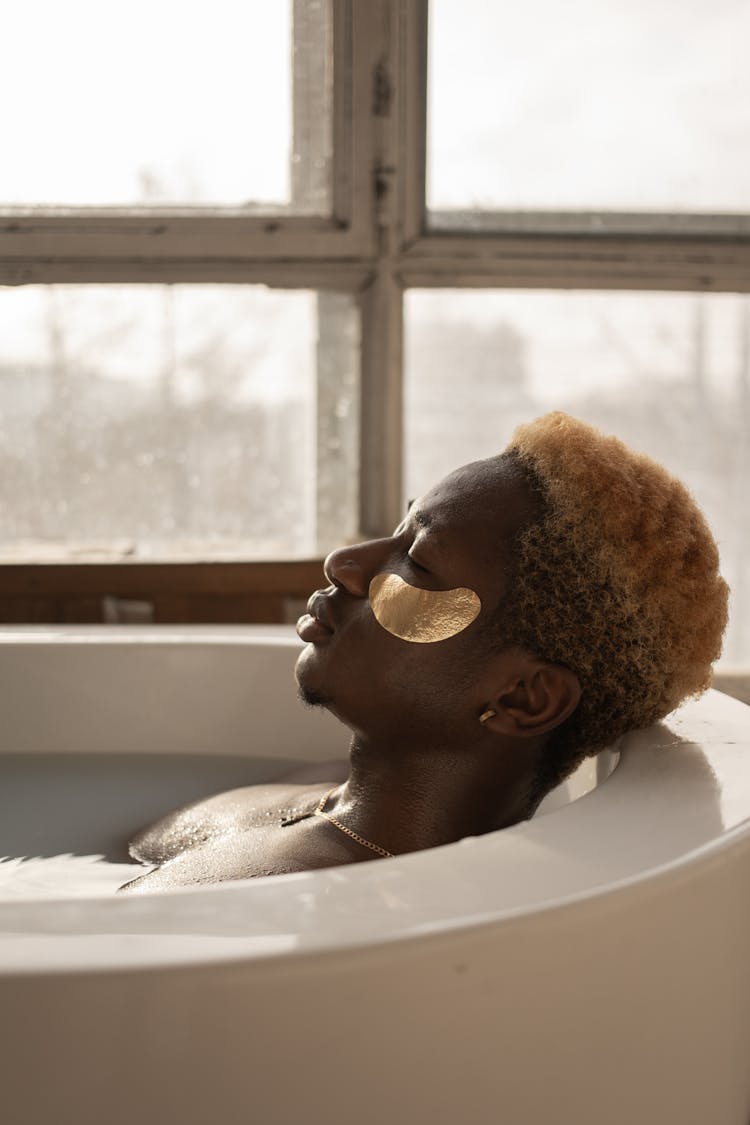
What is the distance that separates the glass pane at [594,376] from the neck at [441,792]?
132 centimetres

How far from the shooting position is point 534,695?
3.34 ft

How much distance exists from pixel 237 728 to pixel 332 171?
46.6 inches

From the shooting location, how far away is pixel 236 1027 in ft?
1.84

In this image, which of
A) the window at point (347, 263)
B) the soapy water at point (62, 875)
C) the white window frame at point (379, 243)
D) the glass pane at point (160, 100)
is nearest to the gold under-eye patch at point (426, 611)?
the soapy water at point (62, 875)

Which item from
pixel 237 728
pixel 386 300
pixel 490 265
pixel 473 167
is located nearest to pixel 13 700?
pixel 237 728

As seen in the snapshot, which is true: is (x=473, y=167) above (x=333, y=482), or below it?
above

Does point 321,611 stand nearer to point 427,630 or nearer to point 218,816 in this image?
point 427,630

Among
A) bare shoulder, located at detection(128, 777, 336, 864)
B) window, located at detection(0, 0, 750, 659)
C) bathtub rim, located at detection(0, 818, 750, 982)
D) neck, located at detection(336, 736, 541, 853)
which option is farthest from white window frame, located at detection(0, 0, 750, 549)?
bathtub rim, located at detection(0, 818, 750, 982)

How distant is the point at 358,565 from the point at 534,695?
0.72 feet

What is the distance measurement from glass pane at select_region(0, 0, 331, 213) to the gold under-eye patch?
143 centimetres

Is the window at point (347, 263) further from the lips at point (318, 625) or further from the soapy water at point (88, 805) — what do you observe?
the lips at point (318, 625)

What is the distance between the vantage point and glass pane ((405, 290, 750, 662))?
2.31 metres

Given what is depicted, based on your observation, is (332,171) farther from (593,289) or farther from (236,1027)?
(236,1027)

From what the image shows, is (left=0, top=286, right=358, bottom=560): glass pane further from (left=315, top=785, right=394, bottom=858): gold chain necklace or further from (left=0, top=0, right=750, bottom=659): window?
(left=315, top=785, right=394, bottom=858): gold chain necklace
